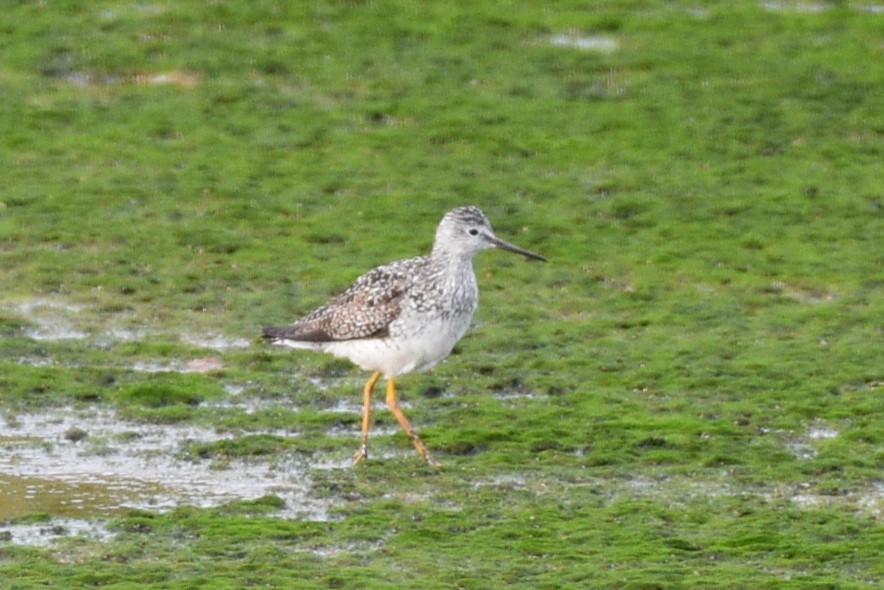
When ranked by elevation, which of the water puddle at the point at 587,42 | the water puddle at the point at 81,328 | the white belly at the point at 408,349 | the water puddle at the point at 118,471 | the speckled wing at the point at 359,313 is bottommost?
the water puddle at the point at 118,471

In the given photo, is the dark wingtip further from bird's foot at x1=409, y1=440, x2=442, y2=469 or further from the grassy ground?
bird's foot at x1=409, y1=440, x2=442, y2=469

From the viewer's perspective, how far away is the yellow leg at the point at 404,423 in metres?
13.2

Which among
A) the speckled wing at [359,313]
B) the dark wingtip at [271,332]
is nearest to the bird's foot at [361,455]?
the speckled wing at [359,313]

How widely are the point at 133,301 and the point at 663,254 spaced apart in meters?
4.58

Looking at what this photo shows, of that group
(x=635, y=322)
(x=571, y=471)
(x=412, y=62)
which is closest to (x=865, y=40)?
(x=412, y=62)

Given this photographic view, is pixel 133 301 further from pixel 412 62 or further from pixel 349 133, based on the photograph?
pixel 412 62

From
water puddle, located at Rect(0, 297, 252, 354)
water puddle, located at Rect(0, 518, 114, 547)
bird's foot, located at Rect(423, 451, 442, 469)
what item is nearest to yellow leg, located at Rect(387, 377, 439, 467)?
bird's foot, located at Rect(423, 451, 442, 469)

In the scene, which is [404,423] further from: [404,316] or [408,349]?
[404,316]

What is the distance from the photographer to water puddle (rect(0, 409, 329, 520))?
12.4 m

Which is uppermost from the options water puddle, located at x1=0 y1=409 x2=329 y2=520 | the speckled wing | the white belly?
the speckled wing

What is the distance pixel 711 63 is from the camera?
22.2 metres

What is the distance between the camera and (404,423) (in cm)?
1355

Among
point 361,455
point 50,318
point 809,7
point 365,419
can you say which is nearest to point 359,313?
point 365,419

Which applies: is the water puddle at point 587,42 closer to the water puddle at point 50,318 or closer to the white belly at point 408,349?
the water puddle at point 50,318
